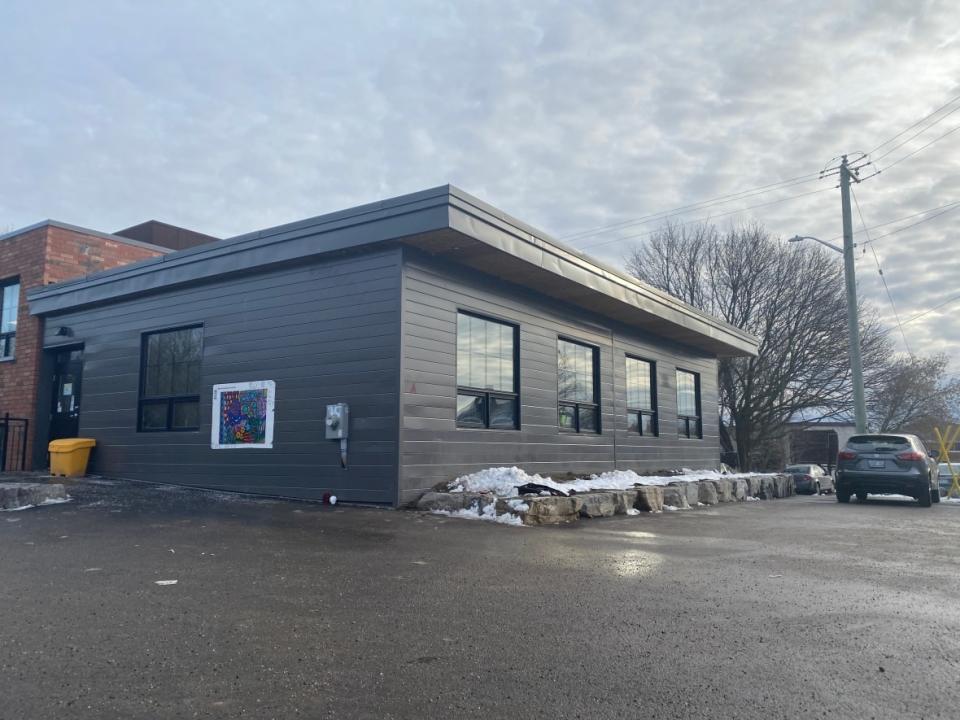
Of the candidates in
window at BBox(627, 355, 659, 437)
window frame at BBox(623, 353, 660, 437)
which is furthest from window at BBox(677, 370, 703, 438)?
window at BBox(627, 355, 659, 437)

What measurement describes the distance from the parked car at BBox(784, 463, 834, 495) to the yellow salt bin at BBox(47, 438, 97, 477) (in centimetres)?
2359

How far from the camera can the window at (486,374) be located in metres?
12.3

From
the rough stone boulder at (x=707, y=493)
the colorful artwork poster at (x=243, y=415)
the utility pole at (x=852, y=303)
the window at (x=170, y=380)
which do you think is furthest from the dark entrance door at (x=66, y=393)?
the utility pole at (x=852, y=303)

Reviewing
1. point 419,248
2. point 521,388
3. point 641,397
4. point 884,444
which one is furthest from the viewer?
point 641,397

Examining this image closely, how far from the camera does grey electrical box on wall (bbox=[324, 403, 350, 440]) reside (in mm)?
10766

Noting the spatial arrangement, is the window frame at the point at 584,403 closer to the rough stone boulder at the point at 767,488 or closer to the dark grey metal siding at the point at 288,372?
the dark grey metal siding at the point at 288,372

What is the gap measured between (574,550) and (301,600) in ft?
10.9

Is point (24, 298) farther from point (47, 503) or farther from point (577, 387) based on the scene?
point (577, 387)

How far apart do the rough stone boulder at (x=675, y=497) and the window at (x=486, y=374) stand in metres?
2.92

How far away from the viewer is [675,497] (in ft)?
43.5

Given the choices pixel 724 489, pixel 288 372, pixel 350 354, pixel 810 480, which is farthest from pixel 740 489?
pixel 810 480

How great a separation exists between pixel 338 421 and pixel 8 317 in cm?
1080

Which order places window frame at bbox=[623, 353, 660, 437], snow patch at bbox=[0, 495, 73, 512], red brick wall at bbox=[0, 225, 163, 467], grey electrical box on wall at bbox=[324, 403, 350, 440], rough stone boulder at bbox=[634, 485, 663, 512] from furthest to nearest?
window frame at bbox=[623, 353, 660, 437]
red brick wall at bbox=[0, 225, 163, 467]
rough stone boulder at bbox=[634, 485, 663, 512]
grey electrical box on wall at bbox=[324, 403, 350, 440]
snow patch at bbox=[0, 495, 73, 512]

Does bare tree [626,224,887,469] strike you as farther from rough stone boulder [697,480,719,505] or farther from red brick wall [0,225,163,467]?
red brick wall [0,225,163,467]
